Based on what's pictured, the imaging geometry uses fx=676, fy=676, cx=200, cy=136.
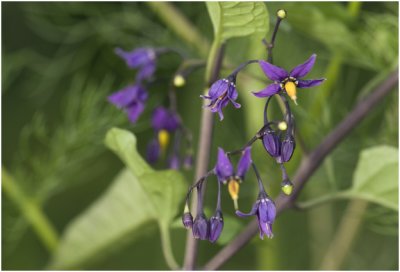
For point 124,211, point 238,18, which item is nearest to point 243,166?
point 238,18

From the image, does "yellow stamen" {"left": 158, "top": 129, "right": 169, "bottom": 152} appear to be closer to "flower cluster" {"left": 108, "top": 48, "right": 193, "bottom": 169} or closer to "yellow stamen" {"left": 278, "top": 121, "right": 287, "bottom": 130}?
"flower cluster" {"left": 108, "top": 48, "right": 193, "bottom": 169}

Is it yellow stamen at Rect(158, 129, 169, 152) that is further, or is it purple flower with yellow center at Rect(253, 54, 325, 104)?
yellow stamen at Rect(158, 129, 169, 152)

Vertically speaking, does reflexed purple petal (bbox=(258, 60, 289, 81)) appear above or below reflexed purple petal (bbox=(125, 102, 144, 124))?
above

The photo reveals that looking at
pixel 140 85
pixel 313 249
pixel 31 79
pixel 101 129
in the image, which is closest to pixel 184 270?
pixel 140 85

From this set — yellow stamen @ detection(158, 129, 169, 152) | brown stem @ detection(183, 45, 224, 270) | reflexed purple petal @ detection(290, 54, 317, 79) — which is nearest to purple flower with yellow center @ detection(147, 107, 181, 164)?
yellow stamen @ detection(158, 129, 169, 152)

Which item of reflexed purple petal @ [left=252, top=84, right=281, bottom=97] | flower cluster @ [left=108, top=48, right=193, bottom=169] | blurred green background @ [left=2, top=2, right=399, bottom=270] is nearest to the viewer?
reflexed purple petal @ [left=252, top=84, right=281, bottom=97]

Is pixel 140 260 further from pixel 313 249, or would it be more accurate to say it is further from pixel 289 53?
pixel 289 53
